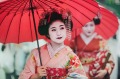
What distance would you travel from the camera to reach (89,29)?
199 cm

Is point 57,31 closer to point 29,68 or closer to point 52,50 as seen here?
point 52,50

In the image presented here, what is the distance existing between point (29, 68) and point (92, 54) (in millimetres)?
403

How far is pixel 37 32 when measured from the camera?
1.93 meters

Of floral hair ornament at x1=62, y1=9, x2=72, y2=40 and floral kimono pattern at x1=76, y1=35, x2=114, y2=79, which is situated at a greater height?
floral hair ornament at x1=62, y1=9, x2=72, y2=40

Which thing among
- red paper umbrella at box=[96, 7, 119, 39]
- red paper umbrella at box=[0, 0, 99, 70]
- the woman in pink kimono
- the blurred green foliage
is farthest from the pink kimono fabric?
the blurred green foliage

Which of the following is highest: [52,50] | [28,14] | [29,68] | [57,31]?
[28,14]

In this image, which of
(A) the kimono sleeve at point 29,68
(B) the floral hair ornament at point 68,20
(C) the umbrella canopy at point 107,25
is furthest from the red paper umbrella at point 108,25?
(A) the kimono sleeve at point 29,68

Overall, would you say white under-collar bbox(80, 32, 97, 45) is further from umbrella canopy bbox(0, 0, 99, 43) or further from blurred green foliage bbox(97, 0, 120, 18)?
blurred green foliage bbox(97, 0, 120, 18)

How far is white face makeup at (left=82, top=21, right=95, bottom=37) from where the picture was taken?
6.48 ft

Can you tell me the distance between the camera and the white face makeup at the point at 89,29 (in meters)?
1.98

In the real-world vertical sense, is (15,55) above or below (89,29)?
below

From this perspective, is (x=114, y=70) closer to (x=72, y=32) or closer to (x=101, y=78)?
(x=101, y=78)

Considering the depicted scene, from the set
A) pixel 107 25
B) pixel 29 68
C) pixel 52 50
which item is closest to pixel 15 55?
pixel 29 68

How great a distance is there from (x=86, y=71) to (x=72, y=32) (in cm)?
26
